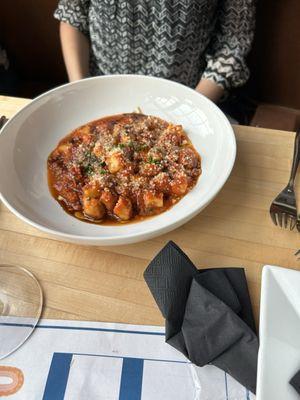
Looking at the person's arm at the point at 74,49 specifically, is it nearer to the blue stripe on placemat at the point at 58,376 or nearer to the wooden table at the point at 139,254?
the wooden table at the point at 139,254

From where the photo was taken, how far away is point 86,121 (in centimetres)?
111

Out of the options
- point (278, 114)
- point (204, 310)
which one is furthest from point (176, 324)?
point (278, 114)

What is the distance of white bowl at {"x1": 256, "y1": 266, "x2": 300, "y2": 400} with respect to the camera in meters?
0.55

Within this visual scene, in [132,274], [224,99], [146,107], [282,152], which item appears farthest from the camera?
[224,99]

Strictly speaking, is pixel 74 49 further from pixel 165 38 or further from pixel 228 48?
pixel 228 48

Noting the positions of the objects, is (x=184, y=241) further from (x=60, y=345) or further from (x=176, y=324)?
(x=60, y=345)

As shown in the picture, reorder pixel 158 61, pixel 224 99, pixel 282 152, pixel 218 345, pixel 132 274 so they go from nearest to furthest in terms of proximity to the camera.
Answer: pixel 218 345
pixel 132 274
pixel 282 152
pixel 158 61
pixel 224 99

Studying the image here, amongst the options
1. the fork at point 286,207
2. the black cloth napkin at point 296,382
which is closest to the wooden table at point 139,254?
the fork at point 286,207

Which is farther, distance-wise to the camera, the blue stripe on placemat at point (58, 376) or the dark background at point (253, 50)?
the dark background at point (253, 50)

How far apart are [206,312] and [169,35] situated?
100cm

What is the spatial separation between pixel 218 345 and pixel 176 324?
8 cm

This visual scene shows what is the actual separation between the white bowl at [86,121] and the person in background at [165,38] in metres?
0.31

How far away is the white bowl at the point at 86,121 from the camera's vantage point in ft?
2.66

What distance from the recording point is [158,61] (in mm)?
1393
